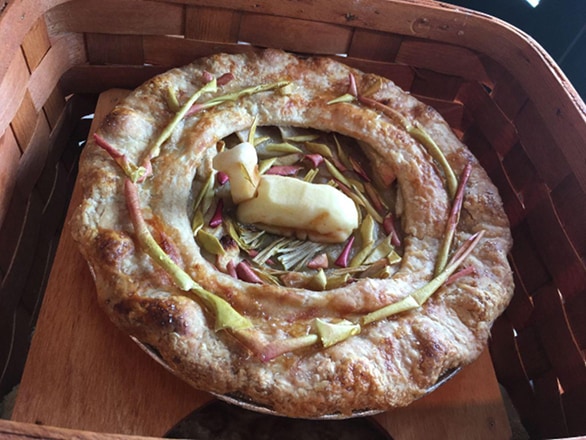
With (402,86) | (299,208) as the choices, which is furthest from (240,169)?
(402,86)

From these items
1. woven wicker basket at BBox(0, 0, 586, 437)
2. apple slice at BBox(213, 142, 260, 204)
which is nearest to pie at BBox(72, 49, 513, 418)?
apple slice at BBox(213, 142, 260, 204)

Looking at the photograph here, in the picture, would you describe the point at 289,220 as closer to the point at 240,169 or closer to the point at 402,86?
the point at 240,169

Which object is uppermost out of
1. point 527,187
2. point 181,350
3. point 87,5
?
point 87,5

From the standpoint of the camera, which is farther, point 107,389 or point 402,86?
point 402,86

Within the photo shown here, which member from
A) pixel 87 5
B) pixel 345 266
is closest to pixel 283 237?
pixel 345 266

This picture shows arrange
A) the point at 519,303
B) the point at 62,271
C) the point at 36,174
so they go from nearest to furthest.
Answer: the point at 62,271, the point at 36,174, the point at 519,303

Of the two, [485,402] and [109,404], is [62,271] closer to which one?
[109,404]

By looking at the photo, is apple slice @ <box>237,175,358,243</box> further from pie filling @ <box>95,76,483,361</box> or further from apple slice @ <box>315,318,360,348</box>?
apple slice @ <box>315,318,360,348</box>
